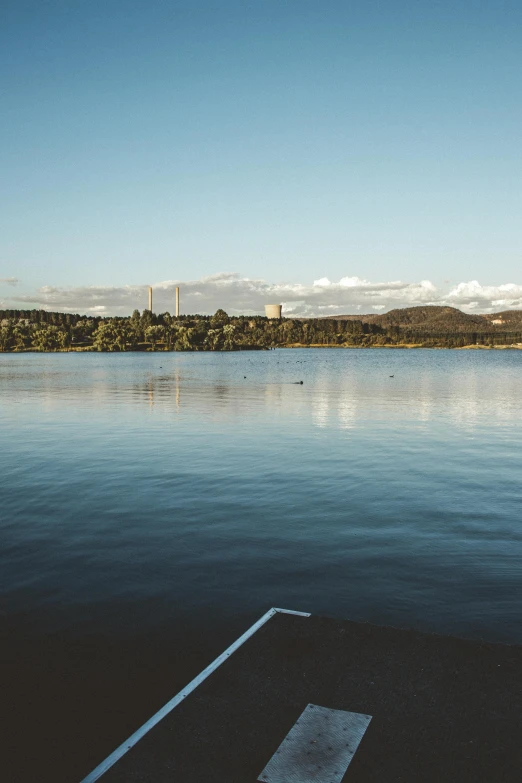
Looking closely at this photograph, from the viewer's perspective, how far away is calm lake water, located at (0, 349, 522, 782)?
888cm

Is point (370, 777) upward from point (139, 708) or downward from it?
upward

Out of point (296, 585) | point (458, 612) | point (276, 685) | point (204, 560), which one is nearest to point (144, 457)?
point (204, 560)

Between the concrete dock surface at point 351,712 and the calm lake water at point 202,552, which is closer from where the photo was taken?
the concrete dock surface at point 351,712

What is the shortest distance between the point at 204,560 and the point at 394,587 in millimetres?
4162

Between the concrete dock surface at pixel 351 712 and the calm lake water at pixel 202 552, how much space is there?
1285 millimetres

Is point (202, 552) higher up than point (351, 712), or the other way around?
point (351, 712)

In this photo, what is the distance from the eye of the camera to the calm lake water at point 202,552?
8.88 metres

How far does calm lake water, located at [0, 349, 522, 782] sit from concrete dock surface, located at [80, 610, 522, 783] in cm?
129

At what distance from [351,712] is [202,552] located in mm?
7697

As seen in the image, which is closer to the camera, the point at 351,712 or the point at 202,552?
the point at 351,712

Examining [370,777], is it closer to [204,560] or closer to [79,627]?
[79,627]

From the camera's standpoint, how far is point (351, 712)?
6.85 metres

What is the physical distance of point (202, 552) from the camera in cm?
1419

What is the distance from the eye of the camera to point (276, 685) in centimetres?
748
